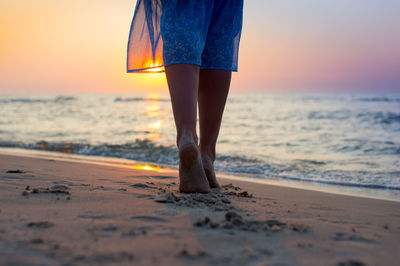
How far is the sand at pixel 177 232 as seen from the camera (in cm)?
97

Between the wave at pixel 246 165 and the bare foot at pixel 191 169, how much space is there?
7.62 feet

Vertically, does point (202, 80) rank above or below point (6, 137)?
above

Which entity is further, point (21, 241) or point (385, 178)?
point (385, 178)

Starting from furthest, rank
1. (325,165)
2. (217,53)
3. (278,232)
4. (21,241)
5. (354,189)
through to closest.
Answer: (325,165), (354,189), (217,53), (278,232), (21,241)

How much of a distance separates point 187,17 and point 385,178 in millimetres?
3029

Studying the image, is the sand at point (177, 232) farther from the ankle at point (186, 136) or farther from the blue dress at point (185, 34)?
the blue dress at point (185, 34)

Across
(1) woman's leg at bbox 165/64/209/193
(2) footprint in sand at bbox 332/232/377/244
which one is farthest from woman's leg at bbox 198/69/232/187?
(2) footprint in sand at bbox 332/232/377/244

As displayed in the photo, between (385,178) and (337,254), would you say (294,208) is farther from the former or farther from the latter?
(385,178)

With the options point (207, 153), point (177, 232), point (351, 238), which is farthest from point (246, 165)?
point (177, 232)

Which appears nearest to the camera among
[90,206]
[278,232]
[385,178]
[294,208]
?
[278,232]

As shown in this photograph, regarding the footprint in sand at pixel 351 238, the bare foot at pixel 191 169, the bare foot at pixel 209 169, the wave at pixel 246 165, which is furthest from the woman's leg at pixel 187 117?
the wave at pixel 246 165

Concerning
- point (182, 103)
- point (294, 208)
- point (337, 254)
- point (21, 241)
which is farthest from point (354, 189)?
point (21, 241)

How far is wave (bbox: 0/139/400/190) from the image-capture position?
3861 mm

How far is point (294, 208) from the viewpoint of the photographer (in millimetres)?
1795
